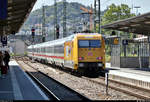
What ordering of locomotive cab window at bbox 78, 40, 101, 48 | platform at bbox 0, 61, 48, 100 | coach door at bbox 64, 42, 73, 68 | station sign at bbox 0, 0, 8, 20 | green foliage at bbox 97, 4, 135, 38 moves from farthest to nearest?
green foliage at bbox 97, 4, 135, 38 < coach door at bbox 64, 42, 73, 68 < locomotive cab window at bbox 78, 40, 101, 48 < platform at bbox 0, 61, 48, 100 < station sign at bbox 0, 0, 8, 20

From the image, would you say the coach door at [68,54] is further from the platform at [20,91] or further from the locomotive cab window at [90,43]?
the platform at [20,91]

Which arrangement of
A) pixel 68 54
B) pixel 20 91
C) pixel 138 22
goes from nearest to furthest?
1. pixel 20 91
2. pixel 68 54
3. pixel 138 22

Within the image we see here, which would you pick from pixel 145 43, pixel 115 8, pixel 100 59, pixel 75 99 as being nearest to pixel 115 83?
pixel 100 59

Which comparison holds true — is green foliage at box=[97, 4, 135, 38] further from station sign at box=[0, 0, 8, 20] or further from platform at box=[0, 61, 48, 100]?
station sign at box=[0, 0, 8, 20]

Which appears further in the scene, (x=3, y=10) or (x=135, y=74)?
(x=135, y=74)

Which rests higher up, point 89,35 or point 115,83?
point 89,35

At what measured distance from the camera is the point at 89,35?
22922 mm

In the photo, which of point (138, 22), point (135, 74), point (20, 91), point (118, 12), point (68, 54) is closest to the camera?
point (20, 91)

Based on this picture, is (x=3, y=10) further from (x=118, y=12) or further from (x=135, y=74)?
(x=118, y=12)

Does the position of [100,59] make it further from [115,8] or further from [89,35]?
[115,8]

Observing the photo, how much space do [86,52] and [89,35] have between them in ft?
4.42

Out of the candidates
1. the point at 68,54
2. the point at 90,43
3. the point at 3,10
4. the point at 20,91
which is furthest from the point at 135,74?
the point at 3,10

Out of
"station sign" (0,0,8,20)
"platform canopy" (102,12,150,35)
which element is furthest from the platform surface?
"station sign" (0,0,8,20)

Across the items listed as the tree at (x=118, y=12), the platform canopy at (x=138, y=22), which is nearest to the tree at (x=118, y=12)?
the tree at (x=118, y=12)
